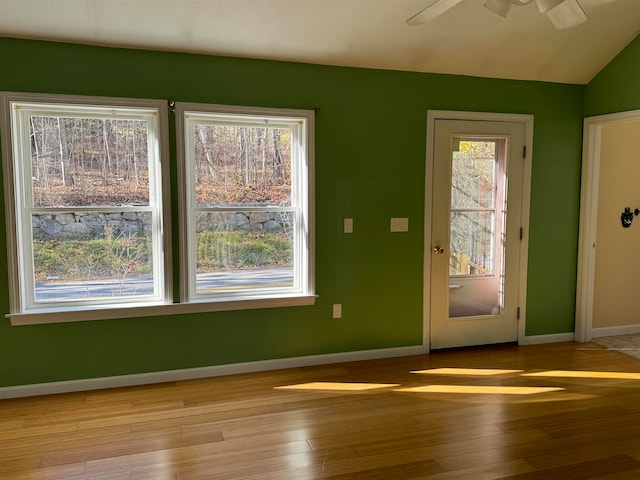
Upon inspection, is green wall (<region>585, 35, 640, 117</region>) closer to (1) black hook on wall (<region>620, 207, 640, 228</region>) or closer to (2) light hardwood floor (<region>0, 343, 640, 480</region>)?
(1) black hook on wall (<region>620, 207, 640, 228</region>)

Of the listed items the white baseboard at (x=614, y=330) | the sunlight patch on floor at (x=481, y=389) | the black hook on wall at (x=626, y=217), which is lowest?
the sunlight patch on floor at (x=481, y=389)

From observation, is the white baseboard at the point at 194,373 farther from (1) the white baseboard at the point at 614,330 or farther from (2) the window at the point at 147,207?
(1) the white baseboard at the point at 614,330

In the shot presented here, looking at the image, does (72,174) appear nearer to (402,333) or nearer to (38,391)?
(38,391)

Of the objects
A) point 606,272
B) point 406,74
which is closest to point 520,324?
point 606,272

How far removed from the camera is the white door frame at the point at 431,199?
421 centimetres

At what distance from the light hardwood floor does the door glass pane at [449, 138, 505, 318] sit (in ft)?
2.17

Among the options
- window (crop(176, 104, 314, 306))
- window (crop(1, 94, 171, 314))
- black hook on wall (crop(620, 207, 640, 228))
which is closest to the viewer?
window (crop(1, 94, 171, 314))

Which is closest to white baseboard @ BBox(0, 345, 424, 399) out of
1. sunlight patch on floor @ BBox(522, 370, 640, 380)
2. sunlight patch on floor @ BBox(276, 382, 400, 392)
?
sunlight patch on floor @ BBox(276, 382, 400, 392)

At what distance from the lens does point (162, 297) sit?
3.71m

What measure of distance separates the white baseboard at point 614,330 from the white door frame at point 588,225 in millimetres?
131

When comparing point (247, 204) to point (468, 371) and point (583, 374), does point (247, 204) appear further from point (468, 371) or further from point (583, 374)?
point (583, 374)

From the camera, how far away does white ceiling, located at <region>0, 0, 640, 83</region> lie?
3.11m

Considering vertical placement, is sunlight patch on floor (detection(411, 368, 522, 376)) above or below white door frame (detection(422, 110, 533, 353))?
below

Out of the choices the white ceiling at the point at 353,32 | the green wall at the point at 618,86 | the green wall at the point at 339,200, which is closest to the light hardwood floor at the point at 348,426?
the green wall at the point at 339,200
